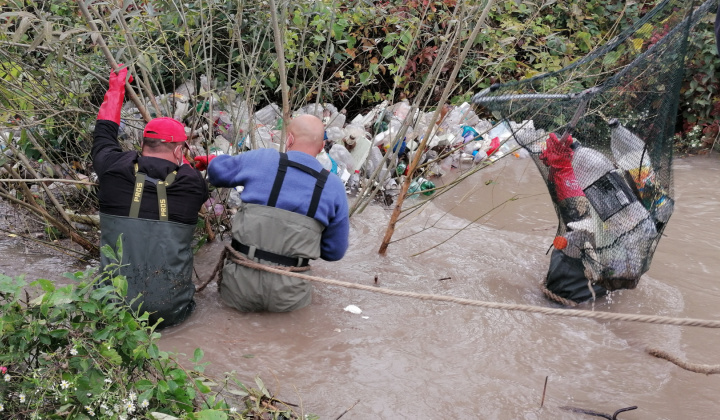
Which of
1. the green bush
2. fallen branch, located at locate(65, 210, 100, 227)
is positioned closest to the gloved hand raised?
the green bush

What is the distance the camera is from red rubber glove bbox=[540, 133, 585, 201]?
3.48 m

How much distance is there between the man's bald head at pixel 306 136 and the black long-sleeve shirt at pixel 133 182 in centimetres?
52

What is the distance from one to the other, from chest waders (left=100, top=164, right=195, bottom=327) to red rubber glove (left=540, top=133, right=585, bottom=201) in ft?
6.92

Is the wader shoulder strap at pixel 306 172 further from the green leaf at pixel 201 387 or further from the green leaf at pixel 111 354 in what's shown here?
the green leaf at pixel 111 354

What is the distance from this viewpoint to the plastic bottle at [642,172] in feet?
11.2

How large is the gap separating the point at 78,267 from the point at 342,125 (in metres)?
3.20

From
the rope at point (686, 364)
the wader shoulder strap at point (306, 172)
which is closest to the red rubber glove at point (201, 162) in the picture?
the wader shoulder strap at point (306, 172)

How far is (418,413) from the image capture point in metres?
2.53

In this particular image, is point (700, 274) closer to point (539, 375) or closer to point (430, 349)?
point (539, 375)

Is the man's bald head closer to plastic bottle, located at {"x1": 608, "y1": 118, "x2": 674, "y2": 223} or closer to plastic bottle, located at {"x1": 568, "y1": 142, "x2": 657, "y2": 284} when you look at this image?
plastic bottle, located at {"x1": 568, "y1": 142, "x2": 657, "y2": 284}

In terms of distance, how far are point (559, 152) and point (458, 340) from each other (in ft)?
4.12

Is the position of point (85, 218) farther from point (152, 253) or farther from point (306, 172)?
point (306, 172)

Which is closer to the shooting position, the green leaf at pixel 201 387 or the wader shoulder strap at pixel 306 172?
the green leaf at pixel 201 387

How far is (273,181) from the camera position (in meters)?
3.03
